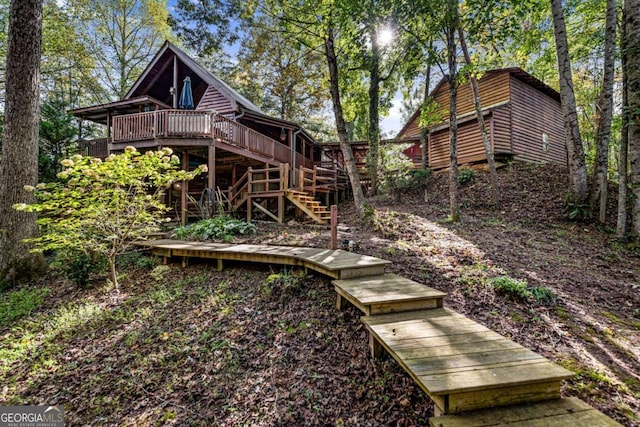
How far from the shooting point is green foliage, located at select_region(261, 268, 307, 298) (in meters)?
3.96

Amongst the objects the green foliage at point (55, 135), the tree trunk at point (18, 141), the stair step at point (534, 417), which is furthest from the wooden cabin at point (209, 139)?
the stair step at point (534, 417)

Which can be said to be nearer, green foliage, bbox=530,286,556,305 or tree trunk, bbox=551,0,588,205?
green foliage, bbox=530,286,556,305

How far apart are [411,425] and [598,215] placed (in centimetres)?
802

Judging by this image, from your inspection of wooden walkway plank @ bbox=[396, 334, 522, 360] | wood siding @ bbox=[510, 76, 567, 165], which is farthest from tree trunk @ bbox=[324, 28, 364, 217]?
wood siding @ bbox=[510, 76, 567, 165]

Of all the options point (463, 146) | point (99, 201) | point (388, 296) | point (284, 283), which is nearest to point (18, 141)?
point (99, 201)

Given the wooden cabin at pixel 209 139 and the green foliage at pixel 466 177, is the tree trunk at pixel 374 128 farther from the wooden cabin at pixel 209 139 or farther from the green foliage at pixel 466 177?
the green foliage at pixel 466 177

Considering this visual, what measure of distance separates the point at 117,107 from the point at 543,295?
15.7 metres

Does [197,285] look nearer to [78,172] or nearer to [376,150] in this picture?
[78,172]

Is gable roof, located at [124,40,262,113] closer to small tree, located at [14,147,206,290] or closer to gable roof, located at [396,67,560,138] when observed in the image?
small tree, located at [14,147,206,290]

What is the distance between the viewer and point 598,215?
6758mm

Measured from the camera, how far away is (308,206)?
912cm

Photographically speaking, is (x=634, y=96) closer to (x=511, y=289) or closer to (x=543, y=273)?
(x=543, y=273)

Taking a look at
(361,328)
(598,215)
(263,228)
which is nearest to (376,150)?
(263,228)

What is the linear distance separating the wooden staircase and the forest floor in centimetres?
303
